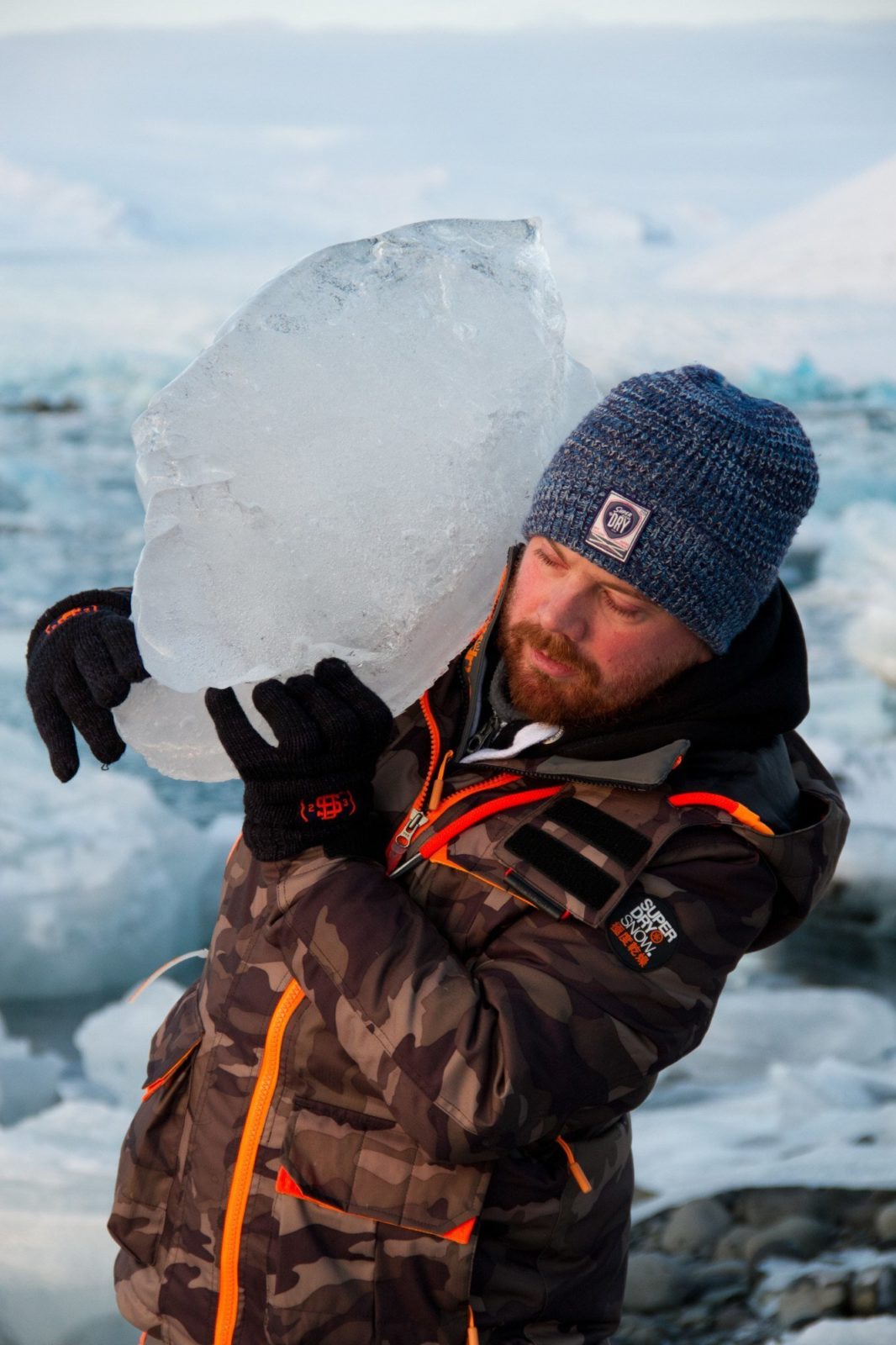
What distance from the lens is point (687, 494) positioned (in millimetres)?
1185

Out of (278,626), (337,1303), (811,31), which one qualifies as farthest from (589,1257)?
(811,31)

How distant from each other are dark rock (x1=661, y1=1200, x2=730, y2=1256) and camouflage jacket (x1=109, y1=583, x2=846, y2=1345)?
117 centimetres

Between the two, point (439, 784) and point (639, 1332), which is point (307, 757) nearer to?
point (439, 784)

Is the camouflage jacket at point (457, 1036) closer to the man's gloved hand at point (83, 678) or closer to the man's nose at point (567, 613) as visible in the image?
the man's nose at point (567, 613)

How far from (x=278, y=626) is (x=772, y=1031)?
239 centimetres

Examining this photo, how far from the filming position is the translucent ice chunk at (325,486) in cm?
128

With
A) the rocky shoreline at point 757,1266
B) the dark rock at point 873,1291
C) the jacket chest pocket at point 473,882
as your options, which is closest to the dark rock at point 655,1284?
the rocky shoreline at point 757,1266

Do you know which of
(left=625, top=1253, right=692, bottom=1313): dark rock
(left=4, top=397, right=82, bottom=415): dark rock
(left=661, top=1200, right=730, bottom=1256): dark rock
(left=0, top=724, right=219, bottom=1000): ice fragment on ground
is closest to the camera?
(left=625, top=1253, right=692, bottom=1313): dark rock

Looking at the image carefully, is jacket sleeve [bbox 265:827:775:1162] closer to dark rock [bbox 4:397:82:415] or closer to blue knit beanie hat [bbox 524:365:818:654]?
blue knit beanie hat [bbox 524:365:818:654]

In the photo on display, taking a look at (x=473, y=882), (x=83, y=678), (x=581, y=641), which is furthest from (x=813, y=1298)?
(x=83, y=678)

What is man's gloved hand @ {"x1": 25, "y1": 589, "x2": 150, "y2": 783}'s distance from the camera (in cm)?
133

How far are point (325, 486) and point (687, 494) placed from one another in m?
0.38

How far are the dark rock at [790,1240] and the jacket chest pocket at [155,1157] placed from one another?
1415 millimetres

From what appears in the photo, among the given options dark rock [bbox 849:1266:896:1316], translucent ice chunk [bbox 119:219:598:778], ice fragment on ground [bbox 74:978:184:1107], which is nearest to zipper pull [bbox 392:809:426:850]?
translucent ice chunk [bbox 119:219:598:778]
